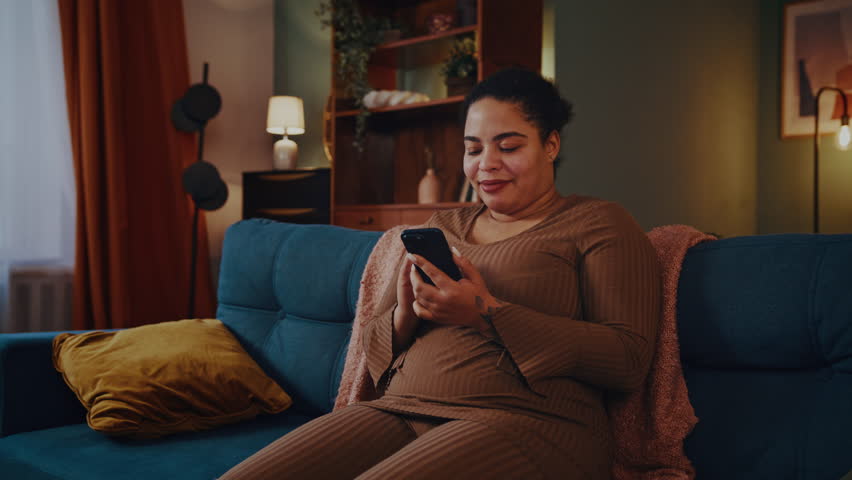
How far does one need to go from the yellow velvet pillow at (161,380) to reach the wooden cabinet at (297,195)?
1985 millimetres

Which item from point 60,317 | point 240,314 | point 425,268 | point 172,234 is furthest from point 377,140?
point 425,268

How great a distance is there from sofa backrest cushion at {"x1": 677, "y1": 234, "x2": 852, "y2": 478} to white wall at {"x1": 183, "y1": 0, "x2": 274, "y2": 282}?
3.24 meters

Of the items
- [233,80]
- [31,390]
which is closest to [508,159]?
[31,390]

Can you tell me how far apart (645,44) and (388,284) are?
2969 mm

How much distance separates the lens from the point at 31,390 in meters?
1.67

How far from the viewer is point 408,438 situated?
1.18 m

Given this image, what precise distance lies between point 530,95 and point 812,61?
4.35 m

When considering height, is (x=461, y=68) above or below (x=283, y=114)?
above

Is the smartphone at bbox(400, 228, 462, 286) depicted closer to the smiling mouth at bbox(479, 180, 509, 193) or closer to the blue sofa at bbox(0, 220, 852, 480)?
the smiling mouth at bbox(479, 180, 509, 193)

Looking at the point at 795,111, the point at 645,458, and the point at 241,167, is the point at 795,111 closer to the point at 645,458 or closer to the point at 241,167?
the point at 241,167

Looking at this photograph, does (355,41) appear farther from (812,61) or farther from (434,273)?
(812,61)

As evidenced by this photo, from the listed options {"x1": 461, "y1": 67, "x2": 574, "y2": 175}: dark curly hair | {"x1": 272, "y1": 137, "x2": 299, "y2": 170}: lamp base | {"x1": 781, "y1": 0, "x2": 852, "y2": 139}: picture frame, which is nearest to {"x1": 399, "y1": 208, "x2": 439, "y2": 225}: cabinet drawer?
{"x1": 272, "y1": 137, "x2": 299, "y2": 170}: lamp base

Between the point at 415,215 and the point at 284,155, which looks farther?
the point at 284,155

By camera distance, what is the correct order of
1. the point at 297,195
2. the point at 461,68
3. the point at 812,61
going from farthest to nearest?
the point at 812,61 → the point at 297,195 → the point at 461,68
